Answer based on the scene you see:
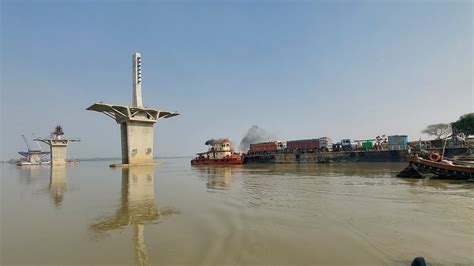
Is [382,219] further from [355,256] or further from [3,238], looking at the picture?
[3,238]

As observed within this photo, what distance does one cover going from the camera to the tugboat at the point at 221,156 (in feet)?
171

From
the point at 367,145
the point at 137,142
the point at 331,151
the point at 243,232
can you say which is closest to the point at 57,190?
the point at 243,232

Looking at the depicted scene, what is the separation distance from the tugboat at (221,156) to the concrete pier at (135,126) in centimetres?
1072

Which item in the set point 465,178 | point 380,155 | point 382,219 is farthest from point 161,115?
point 382,219

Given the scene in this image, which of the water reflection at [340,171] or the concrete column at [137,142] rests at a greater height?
the concrete column at [137,142]

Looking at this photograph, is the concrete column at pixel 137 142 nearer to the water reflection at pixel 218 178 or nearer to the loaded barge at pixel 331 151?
the loaded barge at pixel 331 151

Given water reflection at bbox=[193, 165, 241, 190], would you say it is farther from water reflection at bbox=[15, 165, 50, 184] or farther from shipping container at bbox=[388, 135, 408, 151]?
shipping container at bbox=[388, 135, 408, 151]

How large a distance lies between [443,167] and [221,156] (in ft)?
134

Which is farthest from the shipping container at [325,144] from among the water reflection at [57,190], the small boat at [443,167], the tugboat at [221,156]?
the water reflection at [57,190]

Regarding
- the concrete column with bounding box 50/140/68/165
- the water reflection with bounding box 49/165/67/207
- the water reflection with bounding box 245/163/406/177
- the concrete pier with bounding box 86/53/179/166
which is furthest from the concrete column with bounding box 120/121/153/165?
the concrete column with bounding box 50/140/68/165

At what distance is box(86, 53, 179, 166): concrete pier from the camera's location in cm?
5244

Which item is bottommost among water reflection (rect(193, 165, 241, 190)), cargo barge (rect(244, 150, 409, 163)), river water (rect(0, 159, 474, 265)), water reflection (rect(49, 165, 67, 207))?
river water (rect(0, 159, 474, 265))

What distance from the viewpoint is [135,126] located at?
5388 cm

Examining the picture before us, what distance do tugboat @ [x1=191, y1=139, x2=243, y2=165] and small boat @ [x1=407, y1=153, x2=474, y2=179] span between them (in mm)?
33978
